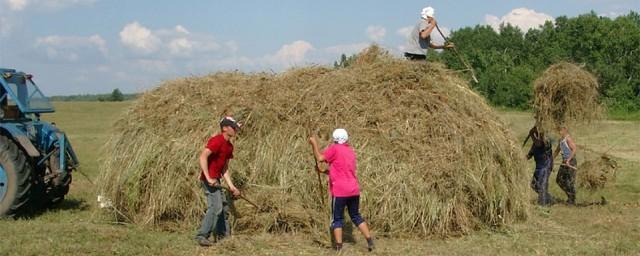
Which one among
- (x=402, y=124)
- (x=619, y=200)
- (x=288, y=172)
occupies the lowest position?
(x=619, y=200)

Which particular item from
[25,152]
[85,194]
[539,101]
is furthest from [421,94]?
[85,194]

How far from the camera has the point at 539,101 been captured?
11.6m

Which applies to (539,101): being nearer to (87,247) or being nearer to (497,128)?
(497,128)

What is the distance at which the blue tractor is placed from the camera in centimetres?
1041

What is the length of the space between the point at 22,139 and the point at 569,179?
8.83 m

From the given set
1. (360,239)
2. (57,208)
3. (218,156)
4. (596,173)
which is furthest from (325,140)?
(57,208)

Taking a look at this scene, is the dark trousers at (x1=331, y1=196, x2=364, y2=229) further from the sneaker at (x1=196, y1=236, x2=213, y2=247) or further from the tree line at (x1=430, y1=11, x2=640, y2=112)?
the tree line at (x1=430, y1=11, x2=640, y2=112)

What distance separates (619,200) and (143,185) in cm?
850

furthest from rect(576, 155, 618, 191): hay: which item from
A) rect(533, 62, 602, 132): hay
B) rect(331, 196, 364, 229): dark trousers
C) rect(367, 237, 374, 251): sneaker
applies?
rect(331, 196, 364, 229): dark trousers

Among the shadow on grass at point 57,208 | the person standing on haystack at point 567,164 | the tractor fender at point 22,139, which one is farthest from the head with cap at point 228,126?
the person standing on haystack at point 567,164

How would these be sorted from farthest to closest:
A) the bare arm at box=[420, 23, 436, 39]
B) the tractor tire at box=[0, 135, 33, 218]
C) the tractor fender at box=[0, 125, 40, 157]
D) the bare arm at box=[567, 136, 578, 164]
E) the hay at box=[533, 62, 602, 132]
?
1. the bare arm at box=[567, 136, 578, 164]
2. the hay at box=[533, 62, 602, 132]
3. the bare arm at box=[420, 23, 436, 39]
4. the tractor fender at box=[0, 125, 40, 157]
5. the tractor tire at box=[0, 135, 33, 218]

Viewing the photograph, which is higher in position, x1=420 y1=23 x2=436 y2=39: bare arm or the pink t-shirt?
x1=420 y1=23 x2=436 y2=39: bare arm

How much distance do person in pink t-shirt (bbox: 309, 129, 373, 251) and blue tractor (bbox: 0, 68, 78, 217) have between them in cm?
479

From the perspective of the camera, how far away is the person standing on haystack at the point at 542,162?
39.6 ft
